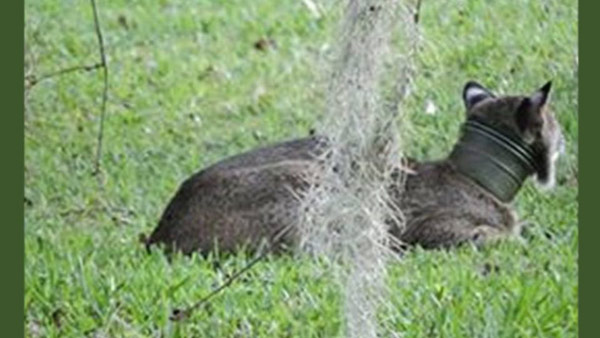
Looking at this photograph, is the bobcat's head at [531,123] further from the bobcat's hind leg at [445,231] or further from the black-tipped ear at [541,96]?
the bobcat's hind leg at [445,231]

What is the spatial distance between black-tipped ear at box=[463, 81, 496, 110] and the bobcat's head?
2 cm

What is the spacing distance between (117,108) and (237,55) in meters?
0.70

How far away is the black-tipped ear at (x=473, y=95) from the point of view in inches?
214

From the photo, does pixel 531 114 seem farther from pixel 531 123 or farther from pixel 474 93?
pixel 474 93

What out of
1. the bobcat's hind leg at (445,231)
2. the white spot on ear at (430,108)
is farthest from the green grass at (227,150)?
the bobcat's hind leg at (445,231)

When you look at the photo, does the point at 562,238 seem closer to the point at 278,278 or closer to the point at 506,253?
the point at 506,253

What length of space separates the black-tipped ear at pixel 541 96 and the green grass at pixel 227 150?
0.46 feet

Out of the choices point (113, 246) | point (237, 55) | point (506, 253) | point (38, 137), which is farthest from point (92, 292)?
point (237, 55)

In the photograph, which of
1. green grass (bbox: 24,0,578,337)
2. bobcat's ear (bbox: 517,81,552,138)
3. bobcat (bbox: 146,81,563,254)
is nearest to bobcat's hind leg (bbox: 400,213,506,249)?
bobcat (bbox: 146,81,563,254)

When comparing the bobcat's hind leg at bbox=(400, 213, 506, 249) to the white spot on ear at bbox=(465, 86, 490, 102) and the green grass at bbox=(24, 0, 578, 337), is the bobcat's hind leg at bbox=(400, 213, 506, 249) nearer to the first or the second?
the green grass at bbox=(24, 0, 578, 337)

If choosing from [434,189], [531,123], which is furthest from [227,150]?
[531,123]

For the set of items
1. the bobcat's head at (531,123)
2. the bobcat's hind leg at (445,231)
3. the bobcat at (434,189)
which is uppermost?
the bobcat's head at (531,123)

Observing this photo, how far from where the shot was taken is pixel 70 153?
241 inches

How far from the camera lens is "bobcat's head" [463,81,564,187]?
530cm
